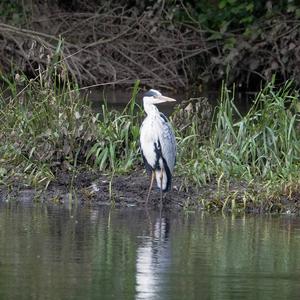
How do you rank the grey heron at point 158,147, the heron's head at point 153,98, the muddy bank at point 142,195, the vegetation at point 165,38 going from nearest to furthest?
the muddy bank at point 142,195 → the grey heron at point 158,147 → the heron's head at point 153,98 → the vegetation at point 165,38

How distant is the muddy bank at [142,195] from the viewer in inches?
437

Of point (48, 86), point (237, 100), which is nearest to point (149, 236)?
point (48, 86)

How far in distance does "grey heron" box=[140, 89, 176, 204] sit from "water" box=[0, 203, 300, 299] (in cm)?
61

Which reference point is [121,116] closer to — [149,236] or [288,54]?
[149,236]

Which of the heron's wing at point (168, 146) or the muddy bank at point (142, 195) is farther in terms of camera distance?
the heron's wing at point (168, 146)

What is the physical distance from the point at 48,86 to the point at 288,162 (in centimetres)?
264

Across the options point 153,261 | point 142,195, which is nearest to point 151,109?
point 142,195

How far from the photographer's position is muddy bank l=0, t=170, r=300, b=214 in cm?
1109

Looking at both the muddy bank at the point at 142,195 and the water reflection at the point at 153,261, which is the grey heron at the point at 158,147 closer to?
the muddy bank at the point at 142,195

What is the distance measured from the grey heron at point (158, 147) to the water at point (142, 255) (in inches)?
23.9

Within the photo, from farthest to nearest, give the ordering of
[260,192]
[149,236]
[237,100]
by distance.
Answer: [237,100] → [260,192] → [149,236]

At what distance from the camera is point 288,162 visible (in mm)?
11773

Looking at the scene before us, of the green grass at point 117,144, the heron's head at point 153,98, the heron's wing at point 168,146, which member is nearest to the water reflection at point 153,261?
the heron's wing at point 168,146

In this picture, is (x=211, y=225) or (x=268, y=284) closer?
(x=268, y=284)
